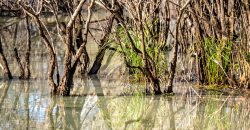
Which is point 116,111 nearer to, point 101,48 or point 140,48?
point 140,48

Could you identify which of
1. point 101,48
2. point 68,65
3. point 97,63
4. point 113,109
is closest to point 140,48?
point 68,65

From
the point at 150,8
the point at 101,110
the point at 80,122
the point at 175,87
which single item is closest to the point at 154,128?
the point at 80,122

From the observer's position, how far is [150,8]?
8.33 meters

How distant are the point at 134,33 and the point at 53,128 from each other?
2560 millimetres

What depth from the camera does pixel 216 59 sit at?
7152mm

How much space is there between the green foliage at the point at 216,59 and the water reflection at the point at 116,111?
557 millimetres

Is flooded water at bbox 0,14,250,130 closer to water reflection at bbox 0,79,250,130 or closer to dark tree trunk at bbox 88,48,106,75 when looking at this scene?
water reflection at bbox 0,79,250,130

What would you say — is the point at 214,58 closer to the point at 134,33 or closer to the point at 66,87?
the point at 134,33

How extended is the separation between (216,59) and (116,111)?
5.58 feet

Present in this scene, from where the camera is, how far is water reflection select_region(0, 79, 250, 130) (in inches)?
209

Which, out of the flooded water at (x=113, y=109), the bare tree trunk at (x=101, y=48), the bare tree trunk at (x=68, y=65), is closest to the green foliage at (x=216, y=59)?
the flooded water at (x=113, y=109)

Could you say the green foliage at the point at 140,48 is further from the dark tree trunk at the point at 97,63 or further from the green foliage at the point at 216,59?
the dark tree trunk at the point at 97,63

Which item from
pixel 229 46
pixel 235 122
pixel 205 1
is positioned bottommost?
pixel 235 122

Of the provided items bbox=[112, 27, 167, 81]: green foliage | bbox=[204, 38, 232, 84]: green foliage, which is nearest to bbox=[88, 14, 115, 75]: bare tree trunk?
bbox=[112, 27, 167, 81]: green foliage
